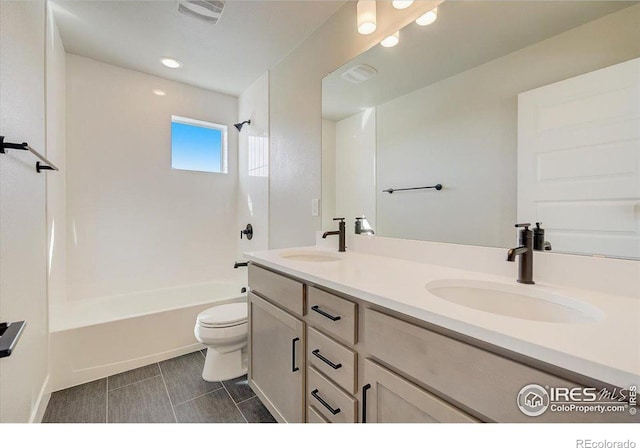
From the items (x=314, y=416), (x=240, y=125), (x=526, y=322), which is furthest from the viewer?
(x=240, y=125)

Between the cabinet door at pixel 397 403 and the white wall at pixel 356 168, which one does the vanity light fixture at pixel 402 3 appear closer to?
the white wall at pixel 356 168

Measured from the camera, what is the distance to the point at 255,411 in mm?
1512

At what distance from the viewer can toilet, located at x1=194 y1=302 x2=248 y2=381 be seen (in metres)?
1.71

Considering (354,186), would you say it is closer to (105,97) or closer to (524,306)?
(524,306)

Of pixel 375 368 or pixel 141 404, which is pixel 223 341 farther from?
pixel 375 368

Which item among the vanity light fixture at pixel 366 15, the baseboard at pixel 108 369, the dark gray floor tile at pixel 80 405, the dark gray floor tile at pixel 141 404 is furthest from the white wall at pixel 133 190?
the vanity light fixture at pixel 366 15

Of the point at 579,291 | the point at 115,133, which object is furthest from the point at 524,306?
the point at 115,133

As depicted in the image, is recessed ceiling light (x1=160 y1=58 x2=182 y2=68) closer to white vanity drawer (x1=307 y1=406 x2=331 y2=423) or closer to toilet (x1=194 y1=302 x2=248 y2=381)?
toilet (x1=194 y1=302 x2=248 y2=381)

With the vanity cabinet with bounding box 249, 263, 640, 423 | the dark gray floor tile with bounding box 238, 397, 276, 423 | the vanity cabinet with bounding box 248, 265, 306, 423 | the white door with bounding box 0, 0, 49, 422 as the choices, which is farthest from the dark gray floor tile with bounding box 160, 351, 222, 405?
the white door with bounding box 0, 0, 49, 422

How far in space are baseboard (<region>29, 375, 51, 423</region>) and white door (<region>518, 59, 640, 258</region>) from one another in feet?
7.85

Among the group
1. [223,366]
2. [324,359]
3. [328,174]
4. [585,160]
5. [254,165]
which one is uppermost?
[254,165]

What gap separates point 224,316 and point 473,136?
1.77 metres

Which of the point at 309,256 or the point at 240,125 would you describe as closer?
the point at 309,256

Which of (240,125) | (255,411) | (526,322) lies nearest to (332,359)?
(526,322)
